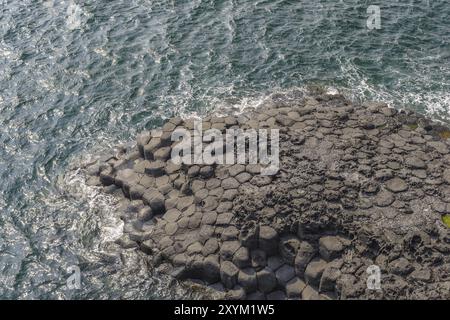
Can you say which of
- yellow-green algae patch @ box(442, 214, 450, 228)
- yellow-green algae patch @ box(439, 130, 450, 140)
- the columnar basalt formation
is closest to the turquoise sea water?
yellow-green algae patch @ box(439, 130, 450, 140)

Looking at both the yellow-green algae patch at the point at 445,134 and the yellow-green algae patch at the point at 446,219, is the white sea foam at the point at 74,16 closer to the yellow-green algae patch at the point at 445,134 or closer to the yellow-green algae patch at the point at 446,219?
the yellow-green algae patch at the point at 445,134

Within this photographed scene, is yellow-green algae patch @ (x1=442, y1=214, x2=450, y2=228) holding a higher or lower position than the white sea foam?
lower

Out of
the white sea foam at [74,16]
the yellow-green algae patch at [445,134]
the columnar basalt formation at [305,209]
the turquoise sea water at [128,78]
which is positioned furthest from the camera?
the white sea foam at [74,16]

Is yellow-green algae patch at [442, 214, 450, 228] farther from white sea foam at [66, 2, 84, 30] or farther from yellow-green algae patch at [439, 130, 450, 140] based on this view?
white sea foam at [66, 2, 84, 30]

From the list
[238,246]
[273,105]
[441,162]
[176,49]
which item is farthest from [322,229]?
[176,49]

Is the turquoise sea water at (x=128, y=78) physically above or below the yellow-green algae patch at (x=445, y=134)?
above

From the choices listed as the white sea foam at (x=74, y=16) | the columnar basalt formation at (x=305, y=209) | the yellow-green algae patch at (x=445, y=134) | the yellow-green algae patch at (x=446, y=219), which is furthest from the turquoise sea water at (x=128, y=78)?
the yellow-green algae patch at (x=446, y=219)

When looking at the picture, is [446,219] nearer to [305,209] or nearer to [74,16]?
[305,209]
